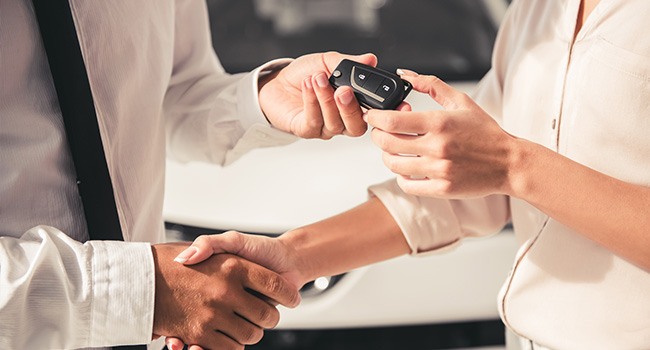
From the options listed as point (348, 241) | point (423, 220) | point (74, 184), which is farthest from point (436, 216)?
point (74, 184)

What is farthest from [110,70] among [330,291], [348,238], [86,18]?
[330,291]

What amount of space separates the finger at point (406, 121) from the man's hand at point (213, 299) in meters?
0.33

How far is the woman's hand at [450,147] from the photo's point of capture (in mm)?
1278

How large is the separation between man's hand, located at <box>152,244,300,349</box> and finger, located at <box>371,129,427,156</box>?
293mm

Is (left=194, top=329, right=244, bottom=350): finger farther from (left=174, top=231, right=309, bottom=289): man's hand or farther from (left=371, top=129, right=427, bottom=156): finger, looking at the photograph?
(left=371, top=129, right=427, bottom=156): finger

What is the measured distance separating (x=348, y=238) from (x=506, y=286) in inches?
11.6

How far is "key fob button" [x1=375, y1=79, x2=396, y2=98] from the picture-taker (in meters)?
1.34

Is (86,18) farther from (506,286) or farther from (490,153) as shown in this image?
(506,286)

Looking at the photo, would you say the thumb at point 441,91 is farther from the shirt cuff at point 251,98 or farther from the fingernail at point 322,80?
the shirt cuff at point 251,98

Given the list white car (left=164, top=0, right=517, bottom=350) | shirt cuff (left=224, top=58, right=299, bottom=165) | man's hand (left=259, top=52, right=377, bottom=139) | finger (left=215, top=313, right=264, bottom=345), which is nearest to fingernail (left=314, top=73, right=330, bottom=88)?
man's hand (left=259, top=52, right=377, bottom=139)

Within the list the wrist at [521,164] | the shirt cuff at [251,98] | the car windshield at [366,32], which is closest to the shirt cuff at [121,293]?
the shirt cuff at [251,98]

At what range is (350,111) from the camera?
54.1 inches

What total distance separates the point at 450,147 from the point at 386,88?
0.48ft

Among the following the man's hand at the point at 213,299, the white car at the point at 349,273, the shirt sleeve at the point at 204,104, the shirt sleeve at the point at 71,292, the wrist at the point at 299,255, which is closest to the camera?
the shirt sleeve at the point at 71,292
